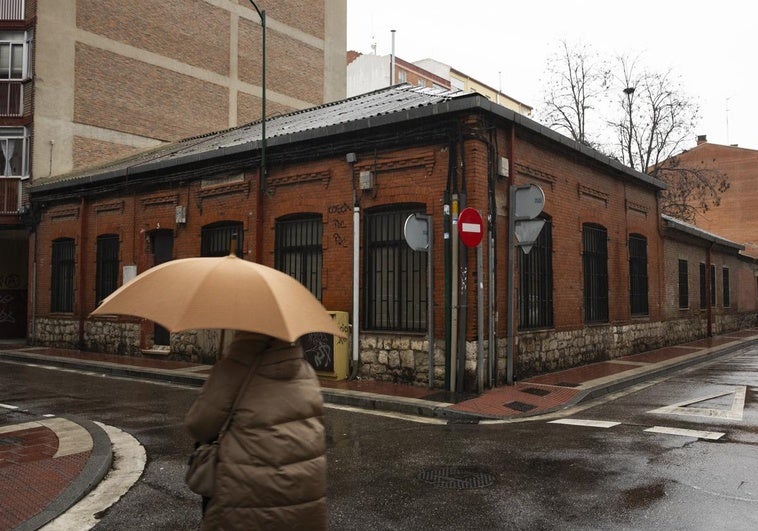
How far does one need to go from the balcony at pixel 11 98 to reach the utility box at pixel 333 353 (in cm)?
1603

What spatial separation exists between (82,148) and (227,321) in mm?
22618

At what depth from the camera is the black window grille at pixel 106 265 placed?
17.4m

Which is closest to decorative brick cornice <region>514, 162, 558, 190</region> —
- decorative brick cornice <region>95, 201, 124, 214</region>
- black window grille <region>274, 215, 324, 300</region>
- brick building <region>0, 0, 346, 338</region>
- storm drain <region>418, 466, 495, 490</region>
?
black window grille <region>274, 215, 324, 300</region>

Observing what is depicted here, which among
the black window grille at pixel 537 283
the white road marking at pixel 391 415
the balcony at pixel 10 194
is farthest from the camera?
the balcony at pixel 10 194

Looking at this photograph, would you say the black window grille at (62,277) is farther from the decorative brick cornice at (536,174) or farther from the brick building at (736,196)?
the brick building at (736,196)

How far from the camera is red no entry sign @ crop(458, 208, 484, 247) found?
9.85 metres

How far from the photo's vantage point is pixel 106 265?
1762 cm

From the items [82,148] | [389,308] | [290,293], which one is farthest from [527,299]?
[82,148]

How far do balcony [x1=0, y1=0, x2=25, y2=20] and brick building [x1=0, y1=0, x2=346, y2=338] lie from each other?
35mm

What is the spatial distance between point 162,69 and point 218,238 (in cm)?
1309

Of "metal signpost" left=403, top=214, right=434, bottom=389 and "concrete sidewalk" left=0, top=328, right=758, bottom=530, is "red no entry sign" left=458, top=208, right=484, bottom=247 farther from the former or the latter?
"concrete sidewalk" left=0, top=328, right=758, bottom=530

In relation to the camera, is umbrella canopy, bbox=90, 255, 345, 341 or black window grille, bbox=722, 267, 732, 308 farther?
black window grille, bbox=722, 267, 732, 308

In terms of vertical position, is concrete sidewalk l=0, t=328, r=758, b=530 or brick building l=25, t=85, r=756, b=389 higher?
brick building l=25, t=85, r=756, b=389

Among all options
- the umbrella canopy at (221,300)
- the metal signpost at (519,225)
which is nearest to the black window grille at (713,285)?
the metal signpost at (519,225)
